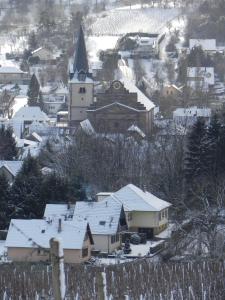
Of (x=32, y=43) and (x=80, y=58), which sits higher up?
(x=32, y=43)

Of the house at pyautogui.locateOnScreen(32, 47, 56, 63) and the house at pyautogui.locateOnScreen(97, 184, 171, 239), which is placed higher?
the house at pyautogui.locateOnScreen(32, 47, 56, 63)

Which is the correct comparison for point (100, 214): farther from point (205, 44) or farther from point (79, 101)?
point (205, 44)

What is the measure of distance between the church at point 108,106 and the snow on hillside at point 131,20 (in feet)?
111

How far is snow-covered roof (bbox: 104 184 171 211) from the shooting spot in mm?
30969

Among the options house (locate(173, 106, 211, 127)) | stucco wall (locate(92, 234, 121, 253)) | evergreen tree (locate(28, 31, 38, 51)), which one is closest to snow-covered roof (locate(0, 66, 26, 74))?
evergreen tree (locate(28, 31, 38, 51))

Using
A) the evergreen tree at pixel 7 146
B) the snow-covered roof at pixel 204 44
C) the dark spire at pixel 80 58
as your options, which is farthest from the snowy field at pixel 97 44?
the evergreen tree at pixel 7 146

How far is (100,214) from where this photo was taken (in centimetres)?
2988

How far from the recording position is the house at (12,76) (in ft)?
222

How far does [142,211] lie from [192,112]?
813 inches

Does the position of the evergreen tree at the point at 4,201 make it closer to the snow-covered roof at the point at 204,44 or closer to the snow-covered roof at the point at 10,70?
the snow-covered roof at the point at 10,70

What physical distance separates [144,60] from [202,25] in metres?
10.6

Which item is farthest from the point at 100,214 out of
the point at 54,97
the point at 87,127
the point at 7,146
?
the point at 54,97

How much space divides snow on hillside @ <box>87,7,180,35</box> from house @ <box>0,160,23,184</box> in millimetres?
47313

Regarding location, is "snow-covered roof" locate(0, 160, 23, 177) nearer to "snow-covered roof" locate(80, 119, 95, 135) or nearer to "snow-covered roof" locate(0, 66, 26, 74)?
"snow-covered roof" locate(80, 119, 95, 135)
